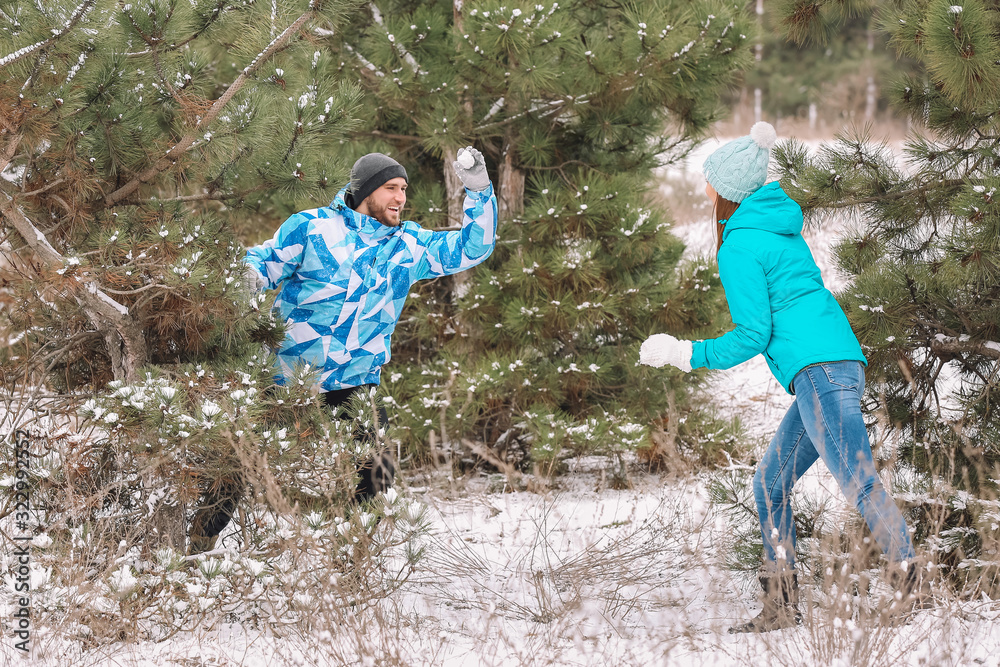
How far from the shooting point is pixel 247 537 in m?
2.83

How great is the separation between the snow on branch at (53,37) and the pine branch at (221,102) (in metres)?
0.45

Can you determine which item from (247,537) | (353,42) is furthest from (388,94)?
(247,537)

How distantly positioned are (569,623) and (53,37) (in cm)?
230

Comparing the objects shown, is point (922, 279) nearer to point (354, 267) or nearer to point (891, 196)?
point (891, 196)

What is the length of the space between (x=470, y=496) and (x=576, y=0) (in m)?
2.76

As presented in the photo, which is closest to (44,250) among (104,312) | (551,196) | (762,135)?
(104,312)

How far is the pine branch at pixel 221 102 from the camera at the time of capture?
2654 mm

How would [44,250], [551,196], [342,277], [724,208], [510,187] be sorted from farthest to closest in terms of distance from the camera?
[510,187], [551,196], [342,277], [724,208], [44,250]

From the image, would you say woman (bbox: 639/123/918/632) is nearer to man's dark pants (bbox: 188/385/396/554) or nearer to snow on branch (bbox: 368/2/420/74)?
man's dark pants (bbox: 188/385/396/554)

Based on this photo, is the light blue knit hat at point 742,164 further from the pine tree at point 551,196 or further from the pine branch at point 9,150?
the pine branch at point 9,150

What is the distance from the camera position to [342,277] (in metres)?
3.17

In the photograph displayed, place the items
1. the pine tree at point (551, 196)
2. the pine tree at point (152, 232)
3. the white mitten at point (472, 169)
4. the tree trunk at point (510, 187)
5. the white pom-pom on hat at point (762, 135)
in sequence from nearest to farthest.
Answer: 1. the pine tree at point (152, 232)
2. the white pom-pom on hat at point (762, 135)
3. the white mitten at point (472, 169)
4. the pine tree at point (551, 196)
5. the tree trunk at point (510, 187)

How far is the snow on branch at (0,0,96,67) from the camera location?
231cm

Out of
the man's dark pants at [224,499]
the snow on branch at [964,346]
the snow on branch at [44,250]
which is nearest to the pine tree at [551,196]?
the man's dark pants at [224,499]
